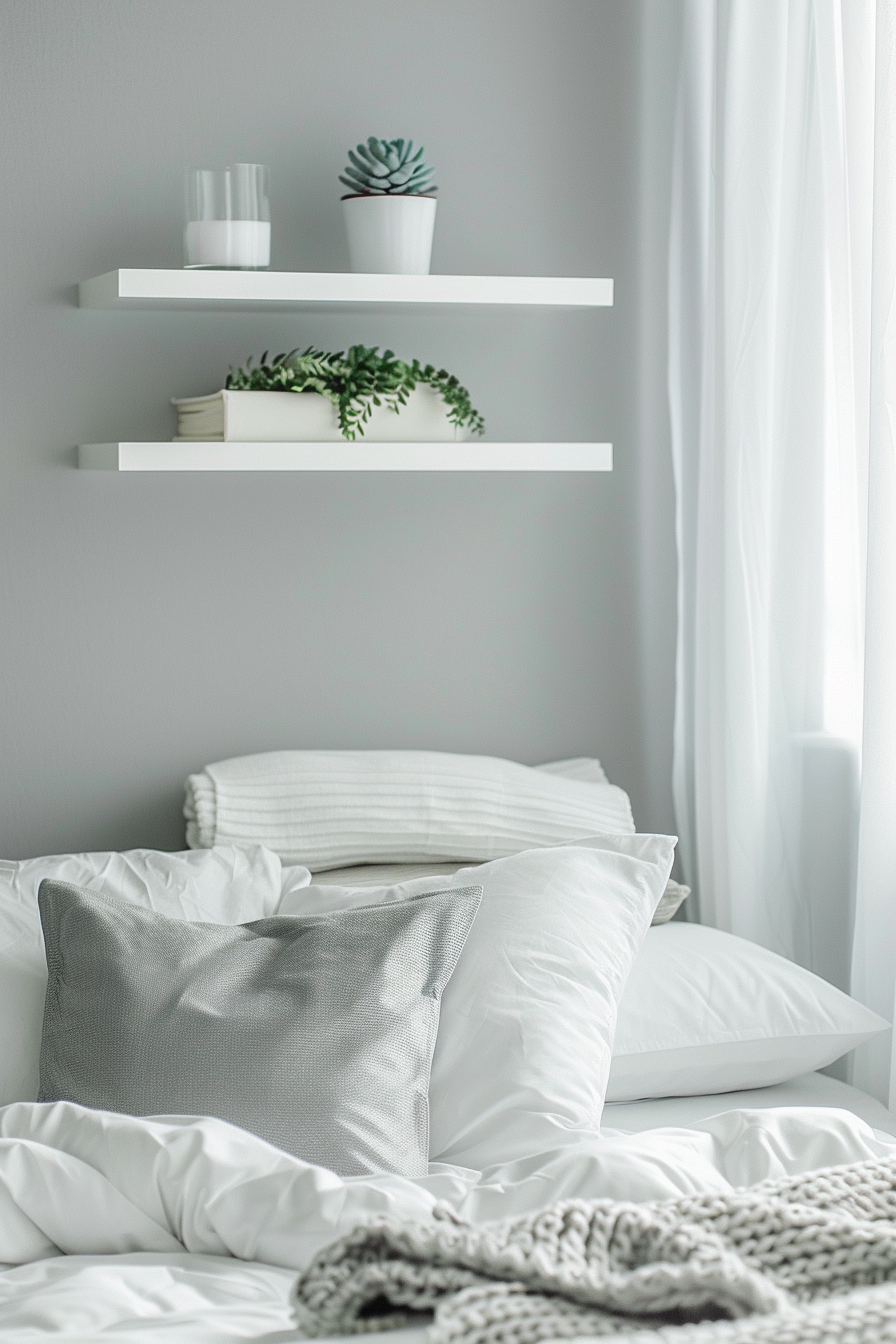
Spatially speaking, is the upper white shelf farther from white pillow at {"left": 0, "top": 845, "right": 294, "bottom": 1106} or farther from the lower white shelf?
white pillow at {"left": 0, "top": 845, "right": 294, "bottom": 1106}

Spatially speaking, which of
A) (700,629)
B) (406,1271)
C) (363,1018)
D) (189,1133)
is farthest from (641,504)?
(406,1271)

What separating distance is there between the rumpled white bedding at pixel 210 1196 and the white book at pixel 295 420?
3.27 ft

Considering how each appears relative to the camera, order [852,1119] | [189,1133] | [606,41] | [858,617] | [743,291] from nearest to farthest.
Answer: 1. [189,1133]
2. [852,1119]
3. [858,617]
4. [743,291]
5. [606,41]

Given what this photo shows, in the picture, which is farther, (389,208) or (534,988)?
(389,208)

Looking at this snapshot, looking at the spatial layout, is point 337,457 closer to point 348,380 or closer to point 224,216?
point 348,380

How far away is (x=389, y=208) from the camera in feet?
6.96

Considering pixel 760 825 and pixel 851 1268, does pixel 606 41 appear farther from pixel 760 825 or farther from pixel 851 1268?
pixel 851 1268

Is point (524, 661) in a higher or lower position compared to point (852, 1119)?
higher

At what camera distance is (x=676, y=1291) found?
1019 mm

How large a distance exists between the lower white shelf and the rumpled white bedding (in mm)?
937

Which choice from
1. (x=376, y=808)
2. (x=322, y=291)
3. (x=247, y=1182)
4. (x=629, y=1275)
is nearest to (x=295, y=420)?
(x=322, y=291)

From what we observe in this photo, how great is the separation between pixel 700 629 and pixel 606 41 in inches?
37.4

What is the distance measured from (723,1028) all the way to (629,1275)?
0.90 m

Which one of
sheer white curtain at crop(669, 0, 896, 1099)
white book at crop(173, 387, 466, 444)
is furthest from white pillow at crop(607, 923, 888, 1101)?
white book at crop(173, 387, 466, 444)
